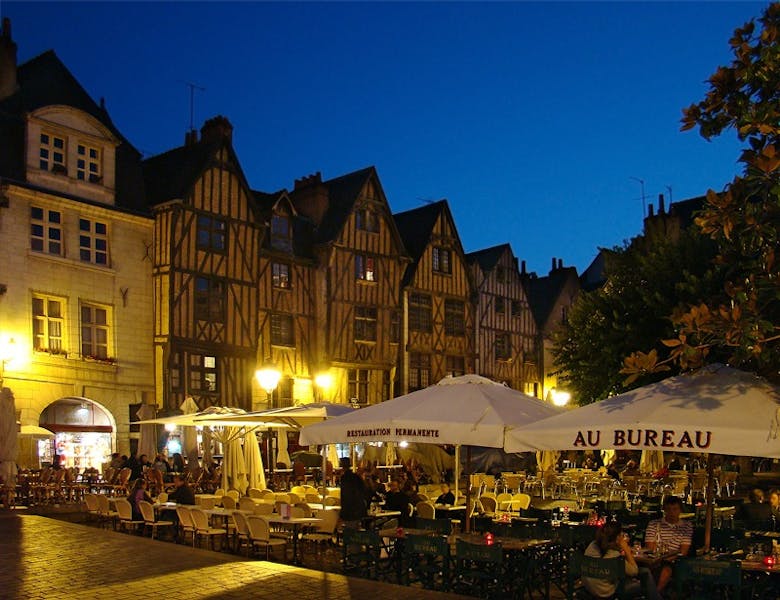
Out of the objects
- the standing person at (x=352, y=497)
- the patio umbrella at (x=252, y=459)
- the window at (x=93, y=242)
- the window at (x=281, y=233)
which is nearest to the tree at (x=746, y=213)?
the standing person at (x=352, y=497)

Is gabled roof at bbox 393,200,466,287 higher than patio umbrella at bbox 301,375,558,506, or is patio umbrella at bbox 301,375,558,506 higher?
gabled roof at bbox 393,200,466,287

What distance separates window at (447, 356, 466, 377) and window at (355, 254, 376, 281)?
4.96 metres

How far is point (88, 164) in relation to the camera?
2714cm

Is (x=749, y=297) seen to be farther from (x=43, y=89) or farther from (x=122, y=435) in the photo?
(x=43, y=89)

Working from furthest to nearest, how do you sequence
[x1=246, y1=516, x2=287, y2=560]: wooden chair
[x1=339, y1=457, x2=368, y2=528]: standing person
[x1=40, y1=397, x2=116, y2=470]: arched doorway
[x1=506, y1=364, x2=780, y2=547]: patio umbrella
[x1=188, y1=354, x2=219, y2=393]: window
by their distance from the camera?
[x1=188, y1=354, x2=219, y2=393]: window → [x1=40, y1=397, x2=116, y2=470]: arched doorway → [x1=339, y1=457, x2=368, y2=528]: standing person → [x1=246, y1=516, x2=287, y2=560]: wooden chair → [x1=506, y1=364, x2=780, y2=547]: patio umbrella

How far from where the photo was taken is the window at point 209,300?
28.5m

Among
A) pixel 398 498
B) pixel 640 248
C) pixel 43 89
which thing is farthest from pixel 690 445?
pixel 43 89

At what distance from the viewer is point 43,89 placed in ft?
87.6

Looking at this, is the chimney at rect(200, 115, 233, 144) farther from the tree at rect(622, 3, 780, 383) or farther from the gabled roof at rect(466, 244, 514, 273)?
the tree at rect(622, 3, 780, 383)

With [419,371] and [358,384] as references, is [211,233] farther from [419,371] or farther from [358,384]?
[419,371]

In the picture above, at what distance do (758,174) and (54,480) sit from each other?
17.8m

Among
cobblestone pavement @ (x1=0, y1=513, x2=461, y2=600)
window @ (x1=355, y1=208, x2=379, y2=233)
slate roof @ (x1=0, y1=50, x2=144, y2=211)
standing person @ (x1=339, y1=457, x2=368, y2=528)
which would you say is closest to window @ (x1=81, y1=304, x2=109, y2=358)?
slate roof @ (x1=0, y1=50, x2=144, y2=211)

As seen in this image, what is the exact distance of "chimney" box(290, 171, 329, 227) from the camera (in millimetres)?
34156

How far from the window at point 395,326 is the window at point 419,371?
906mm
